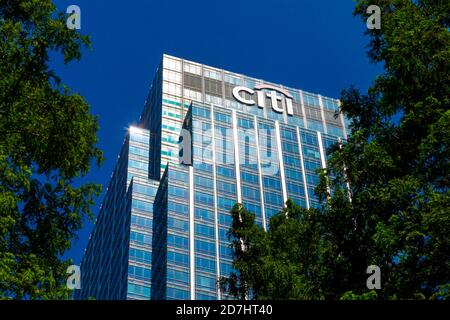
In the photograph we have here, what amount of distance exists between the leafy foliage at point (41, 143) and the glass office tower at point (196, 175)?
8862cm

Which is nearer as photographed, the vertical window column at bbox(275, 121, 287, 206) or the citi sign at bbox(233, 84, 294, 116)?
the vertical window column at bbox(275, 121, 287, 206)

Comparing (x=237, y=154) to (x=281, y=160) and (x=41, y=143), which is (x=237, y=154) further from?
(x=41, y=143)

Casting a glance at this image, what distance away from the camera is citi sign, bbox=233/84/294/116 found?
161 m

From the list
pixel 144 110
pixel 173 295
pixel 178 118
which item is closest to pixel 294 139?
pixel 178 118

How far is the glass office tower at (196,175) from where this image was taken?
11769 cm

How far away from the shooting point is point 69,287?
55.8 feet

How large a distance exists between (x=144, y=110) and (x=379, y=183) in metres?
153

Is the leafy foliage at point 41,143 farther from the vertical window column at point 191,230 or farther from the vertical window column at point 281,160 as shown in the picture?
the vertical window column at point 281,160

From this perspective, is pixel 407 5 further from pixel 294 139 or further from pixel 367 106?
pixel 294 139

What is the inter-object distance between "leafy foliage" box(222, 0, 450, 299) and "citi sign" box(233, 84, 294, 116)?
445ft

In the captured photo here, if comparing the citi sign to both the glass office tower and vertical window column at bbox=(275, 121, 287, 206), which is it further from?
vertical window column at bbox=(275, 121, 287, 206)

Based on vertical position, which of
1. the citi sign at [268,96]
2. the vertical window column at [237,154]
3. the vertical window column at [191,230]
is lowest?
the vertical window column at [191,230]

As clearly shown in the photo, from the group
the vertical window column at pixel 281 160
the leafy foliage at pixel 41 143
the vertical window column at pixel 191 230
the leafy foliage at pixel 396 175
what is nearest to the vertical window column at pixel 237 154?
the vertical window column at pixel 191 230

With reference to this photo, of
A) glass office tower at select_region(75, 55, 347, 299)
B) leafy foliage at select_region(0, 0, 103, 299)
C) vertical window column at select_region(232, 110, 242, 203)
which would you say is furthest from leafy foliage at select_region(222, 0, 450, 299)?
vertical window column at select_region(232, 110, 242, 203)
